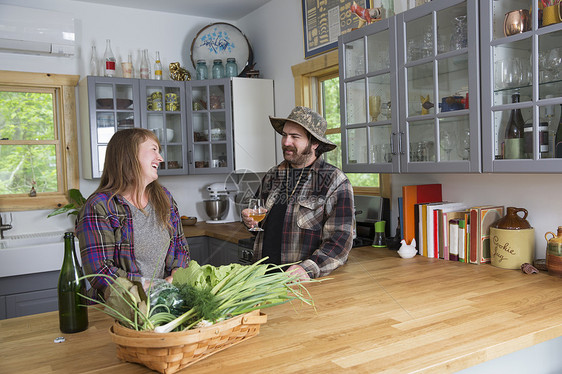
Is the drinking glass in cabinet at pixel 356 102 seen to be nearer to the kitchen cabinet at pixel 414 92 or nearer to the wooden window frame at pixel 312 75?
the kitchen cabinet at pixel 414 92

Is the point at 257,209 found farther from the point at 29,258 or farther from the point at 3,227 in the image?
the point at 3,227

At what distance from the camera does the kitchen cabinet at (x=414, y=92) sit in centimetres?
217

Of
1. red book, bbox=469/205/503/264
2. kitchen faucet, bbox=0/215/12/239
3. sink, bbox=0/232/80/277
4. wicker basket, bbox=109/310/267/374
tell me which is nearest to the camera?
wicker basket, bbox=109/310/267/374

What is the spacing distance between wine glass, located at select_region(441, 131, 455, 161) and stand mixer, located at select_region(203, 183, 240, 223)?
2.57 metres

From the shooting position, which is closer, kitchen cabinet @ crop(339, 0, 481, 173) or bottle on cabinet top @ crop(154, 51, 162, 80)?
kitchen cabinet @ crop(339, 0, 481, 173)

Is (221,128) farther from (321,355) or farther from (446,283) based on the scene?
(321,355)

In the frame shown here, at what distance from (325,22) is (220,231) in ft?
5.81

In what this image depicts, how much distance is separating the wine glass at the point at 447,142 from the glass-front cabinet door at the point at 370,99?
27 centimetres

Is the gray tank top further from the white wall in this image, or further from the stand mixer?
the stand mixer

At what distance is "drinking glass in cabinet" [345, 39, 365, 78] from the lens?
9.03ft

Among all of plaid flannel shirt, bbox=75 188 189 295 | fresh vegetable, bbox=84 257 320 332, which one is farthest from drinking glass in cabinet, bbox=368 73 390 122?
fresh vegetable, bbox=84 257 320 332

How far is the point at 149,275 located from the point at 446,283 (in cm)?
121

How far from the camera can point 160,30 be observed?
14.6 ft

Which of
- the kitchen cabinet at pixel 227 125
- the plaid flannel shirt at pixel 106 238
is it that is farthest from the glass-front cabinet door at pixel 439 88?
the kitchen cabinet at pixel 227 125
